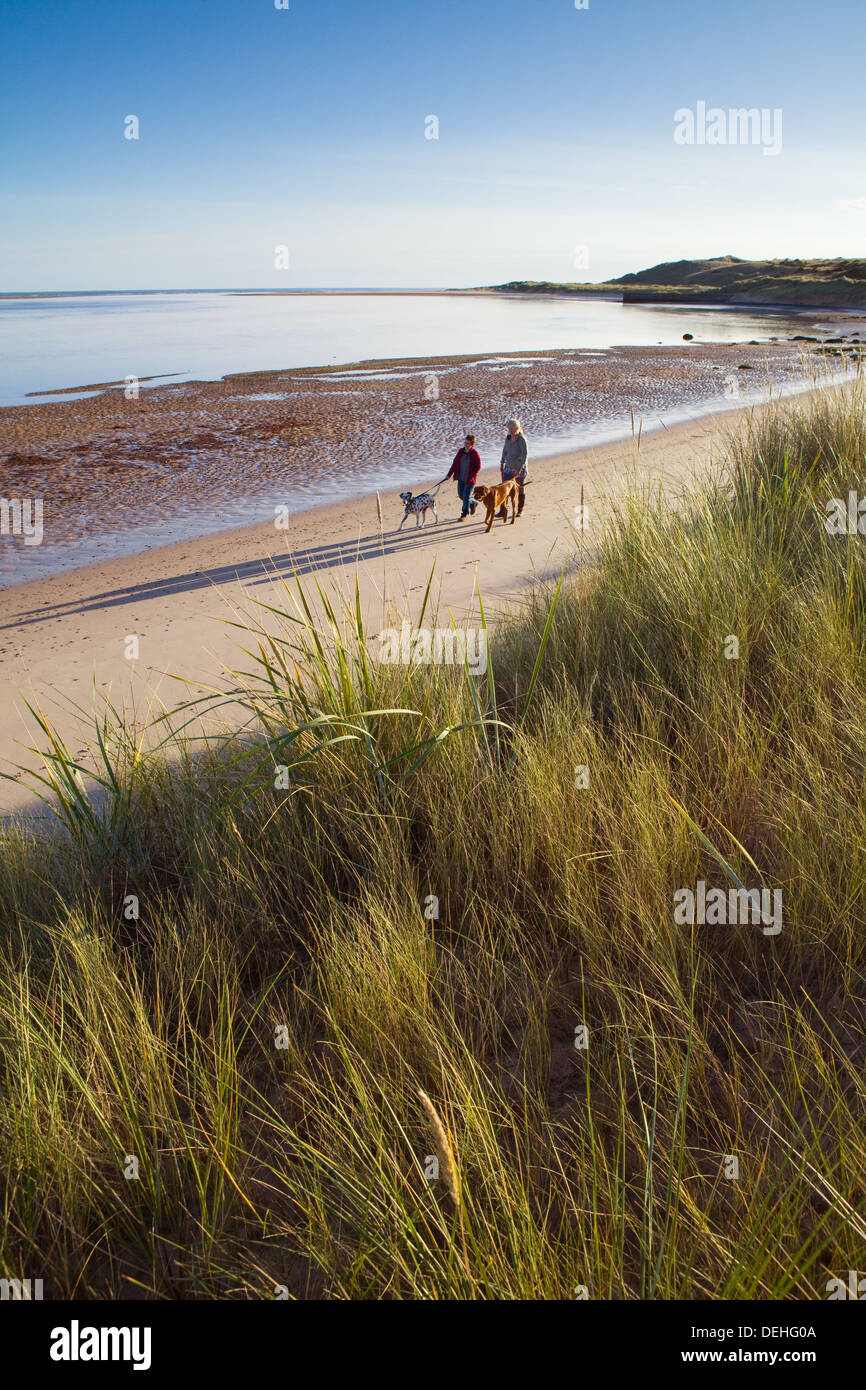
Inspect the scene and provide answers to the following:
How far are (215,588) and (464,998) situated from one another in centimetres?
492

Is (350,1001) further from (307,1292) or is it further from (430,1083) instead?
(307,1292)

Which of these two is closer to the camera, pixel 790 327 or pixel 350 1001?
pixel 350 1001

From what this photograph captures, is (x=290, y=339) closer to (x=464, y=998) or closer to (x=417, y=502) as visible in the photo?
(x=417, y=502)

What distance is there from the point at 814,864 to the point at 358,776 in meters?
1.75

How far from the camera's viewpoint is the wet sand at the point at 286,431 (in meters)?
13.9

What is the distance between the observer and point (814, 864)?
2.62 metres

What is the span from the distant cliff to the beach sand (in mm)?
63066

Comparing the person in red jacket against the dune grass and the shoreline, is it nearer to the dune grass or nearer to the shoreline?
the shoreline

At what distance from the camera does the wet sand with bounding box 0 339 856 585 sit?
13.9 m

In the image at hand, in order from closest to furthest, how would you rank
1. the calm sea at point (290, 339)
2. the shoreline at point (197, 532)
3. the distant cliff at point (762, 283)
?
the shoreline at point (197, 532) < the calm sea at point (290, 339) < the distant cliff at point (762, 283)

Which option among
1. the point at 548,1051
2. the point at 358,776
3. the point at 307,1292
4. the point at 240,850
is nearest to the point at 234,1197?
the point at 307,1292

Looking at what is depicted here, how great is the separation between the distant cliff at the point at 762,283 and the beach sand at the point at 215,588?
2483 inches

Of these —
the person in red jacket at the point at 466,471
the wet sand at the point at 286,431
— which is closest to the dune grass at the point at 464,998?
the wet sand at the point at 286,431

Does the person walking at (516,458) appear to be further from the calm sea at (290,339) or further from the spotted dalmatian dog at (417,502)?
→ the calm sea at (290,339)
